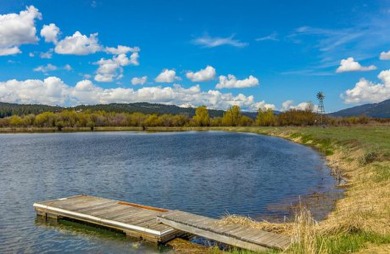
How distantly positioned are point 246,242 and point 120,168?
33964 millimetres

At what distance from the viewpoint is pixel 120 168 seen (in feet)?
158

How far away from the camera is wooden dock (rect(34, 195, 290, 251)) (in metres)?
16.9

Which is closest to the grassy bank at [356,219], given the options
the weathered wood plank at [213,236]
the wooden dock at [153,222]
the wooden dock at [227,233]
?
the wooden dock at [227,233]

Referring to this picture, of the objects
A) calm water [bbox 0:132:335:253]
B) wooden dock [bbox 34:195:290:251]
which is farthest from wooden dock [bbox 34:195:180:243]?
calm water [bbox 0:132:335:253]

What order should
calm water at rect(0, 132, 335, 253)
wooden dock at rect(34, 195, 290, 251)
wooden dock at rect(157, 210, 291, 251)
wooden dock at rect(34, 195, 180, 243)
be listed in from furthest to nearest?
calm water at rect(0, 132, 335, 253) < wooden dock at rect(34, 195, 180, 243) < wooden dock at rect(34, 195, 290, 251) < wooden dock at rect(157, 210, 291, 251)

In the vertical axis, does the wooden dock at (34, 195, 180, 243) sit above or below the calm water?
above

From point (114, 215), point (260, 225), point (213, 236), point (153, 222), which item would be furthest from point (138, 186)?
point (213, 236)

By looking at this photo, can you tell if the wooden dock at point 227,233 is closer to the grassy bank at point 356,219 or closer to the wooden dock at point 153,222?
the wooden dock at point 153,222

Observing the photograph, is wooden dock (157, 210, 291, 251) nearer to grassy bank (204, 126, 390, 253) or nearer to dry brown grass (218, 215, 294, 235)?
dry brown grass (218, 215, 294, 235)

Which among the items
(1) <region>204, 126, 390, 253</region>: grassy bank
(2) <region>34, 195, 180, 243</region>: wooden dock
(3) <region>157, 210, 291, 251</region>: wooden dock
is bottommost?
(2) <region>34, 195, 180, 243</region>: wooden dock

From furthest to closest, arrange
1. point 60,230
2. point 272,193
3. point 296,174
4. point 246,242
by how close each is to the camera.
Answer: point 296,174, point 272,193, point 60,230, point 246,242

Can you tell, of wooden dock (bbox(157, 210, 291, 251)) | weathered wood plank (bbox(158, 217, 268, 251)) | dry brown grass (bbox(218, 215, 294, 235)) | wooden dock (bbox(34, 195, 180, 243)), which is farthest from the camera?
wooden dock (bbox(34, 195, 180, 243))

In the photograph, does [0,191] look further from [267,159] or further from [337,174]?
[267,159]

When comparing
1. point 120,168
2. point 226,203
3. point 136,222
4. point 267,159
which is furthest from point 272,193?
point 267,159
